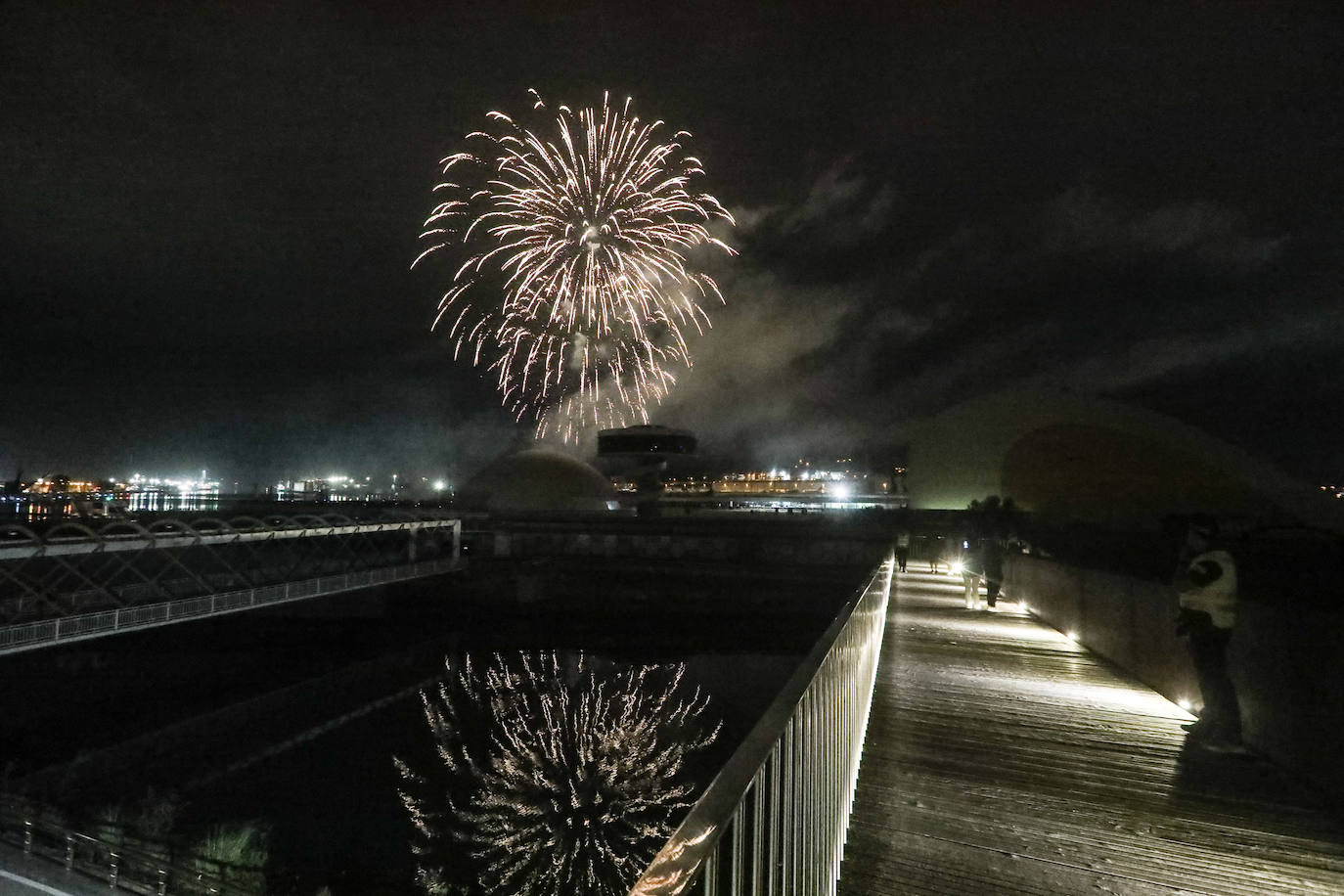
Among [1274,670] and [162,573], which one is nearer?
[1274,670]

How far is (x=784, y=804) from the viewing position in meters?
2.79

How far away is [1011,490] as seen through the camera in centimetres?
6278

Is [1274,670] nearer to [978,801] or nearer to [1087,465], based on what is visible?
[978,801]

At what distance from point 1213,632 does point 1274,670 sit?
0.61 meters

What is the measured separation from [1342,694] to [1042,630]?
856 cm

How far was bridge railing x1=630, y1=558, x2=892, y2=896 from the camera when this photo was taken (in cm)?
180

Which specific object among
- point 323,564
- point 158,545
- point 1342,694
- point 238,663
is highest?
point 1342,694

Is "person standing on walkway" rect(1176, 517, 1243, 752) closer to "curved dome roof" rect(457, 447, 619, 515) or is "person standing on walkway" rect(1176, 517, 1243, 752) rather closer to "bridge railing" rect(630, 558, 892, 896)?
"bridge railing" rect(630, 558, 892, 896)

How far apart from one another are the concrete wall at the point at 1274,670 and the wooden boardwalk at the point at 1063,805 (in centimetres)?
20

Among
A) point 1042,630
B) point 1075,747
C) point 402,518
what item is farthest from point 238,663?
point 1075,747

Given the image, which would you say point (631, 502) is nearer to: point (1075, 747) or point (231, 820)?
point (231, 820)

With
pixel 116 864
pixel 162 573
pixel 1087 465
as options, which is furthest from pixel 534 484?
pixel 116 864

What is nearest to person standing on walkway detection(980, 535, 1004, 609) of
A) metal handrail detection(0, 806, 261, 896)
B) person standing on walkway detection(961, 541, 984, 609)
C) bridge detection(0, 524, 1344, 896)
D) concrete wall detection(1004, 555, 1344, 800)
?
person standing on walkway detection(961, 541, 984, 609)

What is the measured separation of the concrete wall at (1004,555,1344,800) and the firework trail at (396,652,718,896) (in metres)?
11.5
